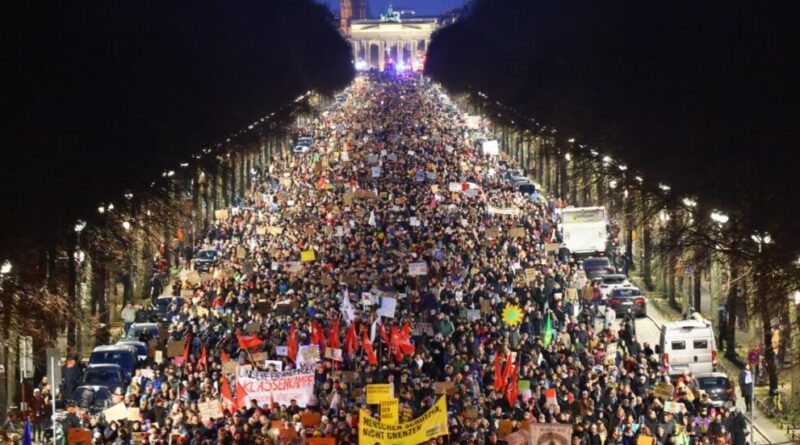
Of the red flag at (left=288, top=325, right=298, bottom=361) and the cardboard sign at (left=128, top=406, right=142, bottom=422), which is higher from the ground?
the red flag at (left=288, top=325, right=298, bottom=361)

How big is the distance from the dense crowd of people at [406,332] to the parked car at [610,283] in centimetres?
57

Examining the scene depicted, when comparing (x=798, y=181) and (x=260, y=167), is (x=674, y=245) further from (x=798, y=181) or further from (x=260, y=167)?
(x=260, y=167)

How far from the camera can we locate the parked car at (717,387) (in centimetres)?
3438

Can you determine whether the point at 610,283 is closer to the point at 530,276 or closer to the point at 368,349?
the point at 530,276

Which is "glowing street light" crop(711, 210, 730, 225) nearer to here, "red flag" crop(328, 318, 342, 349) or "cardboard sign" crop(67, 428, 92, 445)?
"red flag" crop(328, 318, 342, 349)

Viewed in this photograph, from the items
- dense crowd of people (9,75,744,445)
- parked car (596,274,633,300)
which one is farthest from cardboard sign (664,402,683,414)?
parked car (596,274,633,300)

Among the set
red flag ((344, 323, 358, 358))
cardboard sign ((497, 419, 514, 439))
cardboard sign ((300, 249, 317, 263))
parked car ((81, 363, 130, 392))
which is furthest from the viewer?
cardboard sign ((300, 249, 317, 263))

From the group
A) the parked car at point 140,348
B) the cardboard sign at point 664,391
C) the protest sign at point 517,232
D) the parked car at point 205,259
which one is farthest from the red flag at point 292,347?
the protest sign at point 517,232

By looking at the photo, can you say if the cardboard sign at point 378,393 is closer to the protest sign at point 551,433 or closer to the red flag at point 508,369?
the red flag at point 508,369

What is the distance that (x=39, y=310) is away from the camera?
107 ft

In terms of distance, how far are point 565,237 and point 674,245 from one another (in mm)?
21253

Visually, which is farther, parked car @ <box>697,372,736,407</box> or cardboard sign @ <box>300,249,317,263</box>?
cardboard sign @ <box>300,249,317,263</box>

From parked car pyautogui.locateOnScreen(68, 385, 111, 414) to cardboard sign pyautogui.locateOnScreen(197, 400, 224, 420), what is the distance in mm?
5013

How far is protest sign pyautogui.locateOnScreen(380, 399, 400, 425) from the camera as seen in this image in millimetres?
26623
